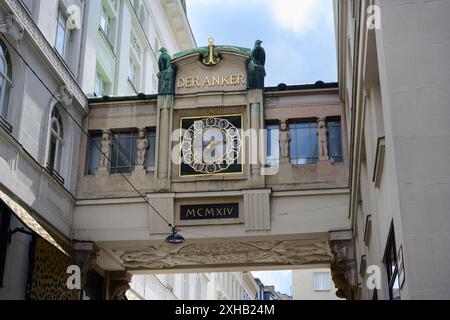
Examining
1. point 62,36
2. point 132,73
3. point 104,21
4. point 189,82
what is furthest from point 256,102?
point 132,73

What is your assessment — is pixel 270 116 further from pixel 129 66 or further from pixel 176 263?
pixel 129 66

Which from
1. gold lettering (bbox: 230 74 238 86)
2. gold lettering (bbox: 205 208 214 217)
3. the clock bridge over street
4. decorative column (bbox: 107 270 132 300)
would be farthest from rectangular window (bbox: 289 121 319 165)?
decorative column (bbox: 107 270 132 300)

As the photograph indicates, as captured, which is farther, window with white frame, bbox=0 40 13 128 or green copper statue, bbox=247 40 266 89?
green copper statue, bbox=247 40 266 89

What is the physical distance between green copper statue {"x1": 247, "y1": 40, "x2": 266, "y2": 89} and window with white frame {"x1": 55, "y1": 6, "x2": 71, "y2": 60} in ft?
17.3

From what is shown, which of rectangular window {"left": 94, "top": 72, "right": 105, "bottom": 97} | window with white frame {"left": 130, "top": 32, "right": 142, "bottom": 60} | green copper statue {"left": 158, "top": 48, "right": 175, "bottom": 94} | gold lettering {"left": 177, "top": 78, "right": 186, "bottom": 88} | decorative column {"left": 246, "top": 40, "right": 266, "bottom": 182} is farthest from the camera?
window with white frame {"left": 130, "top": 32, "right": 142, "bottom": 60}

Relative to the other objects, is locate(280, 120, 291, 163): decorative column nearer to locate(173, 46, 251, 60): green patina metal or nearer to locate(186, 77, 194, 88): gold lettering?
locate(173, 46, 251, 60): green patina metal

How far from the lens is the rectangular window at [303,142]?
65.6ft

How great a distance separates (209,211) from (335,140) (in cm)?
407

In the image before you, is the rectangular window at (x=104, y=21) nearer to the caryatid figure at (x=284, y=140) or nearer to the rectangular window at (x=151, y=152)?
the rectangular window at (x=151, y=152)

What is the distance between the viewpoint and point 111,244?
19.8m

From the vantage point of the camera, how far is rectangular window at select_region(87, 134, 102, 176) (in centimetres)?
2059

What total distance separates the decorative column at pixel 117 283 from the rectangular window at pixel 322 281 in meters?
30.2

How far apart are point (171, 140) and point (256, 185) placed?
2.74 m
